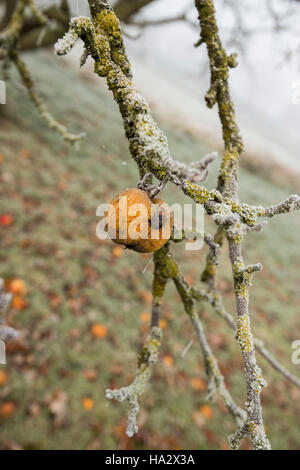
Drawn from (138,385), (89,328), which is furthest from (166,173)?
(89,328)

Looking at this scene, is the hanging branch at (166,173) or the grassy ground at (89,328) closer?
the hanging branch at (166,173)

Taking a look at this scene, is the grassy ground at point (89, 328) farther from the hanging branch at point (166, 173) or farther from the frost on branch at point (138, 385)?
the frost on branch at point (138, 385)

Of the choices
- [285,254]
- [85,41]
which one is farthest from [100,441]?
[285,254]

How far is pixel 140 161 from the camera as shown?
82cm

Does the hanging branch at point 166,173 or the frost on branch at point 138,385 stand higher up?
the hanging branch at point 166,173

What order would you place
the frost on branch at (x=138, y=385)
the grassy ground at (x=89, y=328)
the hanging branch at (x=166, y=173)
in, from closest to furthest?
the hanging branch at (x=166, y=173) < the frost on branch at (x=138, y=385) < the grassy ground at (x=89, y=328)

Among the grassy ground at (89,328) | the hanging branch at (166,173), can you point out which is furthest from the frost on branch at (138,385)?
the grassy ground at (89,328)

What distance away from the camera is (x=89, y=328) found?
12.9 feet

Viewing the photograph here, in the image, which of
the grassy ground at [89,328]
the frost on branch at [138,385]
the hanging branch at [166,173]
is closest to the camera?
the hanging branch at [166,173]

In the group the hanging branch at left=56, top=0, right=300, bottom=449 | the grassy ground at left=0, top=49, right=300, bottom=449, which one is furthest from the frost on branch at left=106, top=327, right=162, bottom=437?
the grassy ground at left=0, top=49, right=300, bottom=449

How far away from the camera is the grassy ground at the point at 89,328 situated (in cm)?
313

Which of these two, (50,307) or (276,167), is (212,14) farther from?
(276,167)

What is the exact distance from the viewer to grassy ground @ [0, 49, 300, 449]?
123 inches

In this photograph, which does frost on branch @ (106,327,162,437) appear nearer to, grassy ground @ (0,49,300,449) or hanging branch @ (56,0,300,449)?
hanging branch @ (56,0,300,449)
